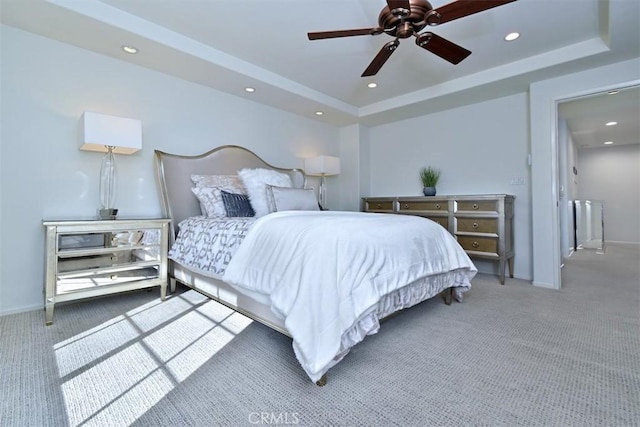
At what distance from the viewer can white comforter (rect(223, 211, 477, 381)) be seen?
1355 millimetres

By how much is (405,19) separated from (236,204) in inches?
84.6

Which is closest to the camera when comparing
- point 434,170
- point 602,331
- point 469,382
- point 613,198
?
point 469,382

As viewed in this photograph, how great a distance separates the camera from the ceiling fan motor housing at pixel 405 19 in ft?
5.97

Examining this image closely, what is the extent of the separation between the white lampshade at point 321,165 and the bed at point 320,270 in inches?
83.6

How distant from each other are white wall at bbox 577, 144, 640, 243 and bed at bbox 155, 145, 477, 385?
7686mm

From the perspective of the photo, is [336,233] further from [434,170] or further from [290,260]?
[434,170]

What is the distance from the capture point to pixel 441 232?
7.82 ft

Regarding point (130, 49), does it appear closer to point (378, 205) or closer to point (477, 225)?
point (378, 205)

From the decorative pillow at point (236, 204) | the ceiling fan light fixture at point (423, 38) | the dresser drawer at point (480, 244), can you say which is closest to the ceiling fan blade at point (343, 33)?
the ceiling fan light fixture at point (423, 38)

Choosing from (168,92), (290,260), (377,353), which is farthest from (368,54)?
(377,353)

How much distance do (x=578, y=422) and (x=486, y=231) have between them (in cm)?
254

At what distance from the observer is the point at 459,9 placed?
1783 millimetres

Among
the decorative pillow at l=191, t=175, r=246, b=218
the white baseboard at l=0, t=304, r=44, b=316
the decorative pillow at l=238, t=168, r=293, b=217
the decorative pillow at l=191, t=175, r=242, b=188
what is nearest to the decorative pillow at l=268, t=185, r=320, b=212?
the decorative pillow at l=238, t=168, r=293, b=217

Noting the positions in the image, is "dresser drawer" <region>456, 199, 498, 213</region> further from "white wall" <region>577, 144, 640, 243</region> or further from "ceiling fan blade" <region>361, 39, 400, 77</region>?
"white wall" <region>577, 144, 640, 243</region>
